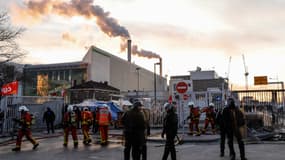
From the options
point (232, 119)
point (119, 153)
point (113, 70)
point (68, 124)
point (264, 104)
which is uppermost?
point (113, 70)

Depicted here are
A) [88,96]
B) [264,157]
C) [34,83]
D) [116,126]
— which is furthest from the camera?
[34,83]

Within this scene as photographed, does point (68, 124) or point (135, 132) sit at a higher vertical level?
point (135, 132)

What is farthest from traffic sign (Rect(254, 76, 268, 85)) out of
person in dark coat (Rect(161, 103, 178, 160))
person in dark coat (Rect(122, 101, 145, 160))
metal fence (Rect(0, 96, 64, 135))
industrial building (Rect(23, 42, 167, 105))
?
industrial building (Rect(23, 42, 167, 105))

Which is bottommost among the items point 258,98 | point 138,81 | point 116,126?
point 116,126

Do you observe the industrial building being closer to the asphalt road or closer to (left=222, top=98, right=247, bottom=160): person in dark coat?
the asphalt road

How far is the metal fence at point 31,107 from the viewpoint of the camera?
21.7 meters

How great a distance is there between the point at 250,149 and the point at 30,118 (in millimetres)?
8826

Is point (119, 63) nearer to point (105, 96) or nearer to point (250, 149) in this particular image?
point (105, 96)

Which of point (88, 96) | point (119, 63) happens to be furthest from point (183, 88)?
point (119, 63)

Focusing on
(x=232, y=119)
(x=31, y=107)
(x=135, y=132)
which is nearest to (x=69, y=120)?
(x=135, y=132)

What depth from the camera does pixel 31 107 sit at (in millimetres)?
25125

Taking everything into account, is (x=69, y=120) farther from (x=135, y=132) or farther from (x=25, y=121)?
(x=135, y=132)

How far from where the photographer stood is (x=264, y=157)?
10.6 meters

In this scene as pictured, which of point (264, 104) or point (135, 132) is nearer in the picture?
point (135, 132)
